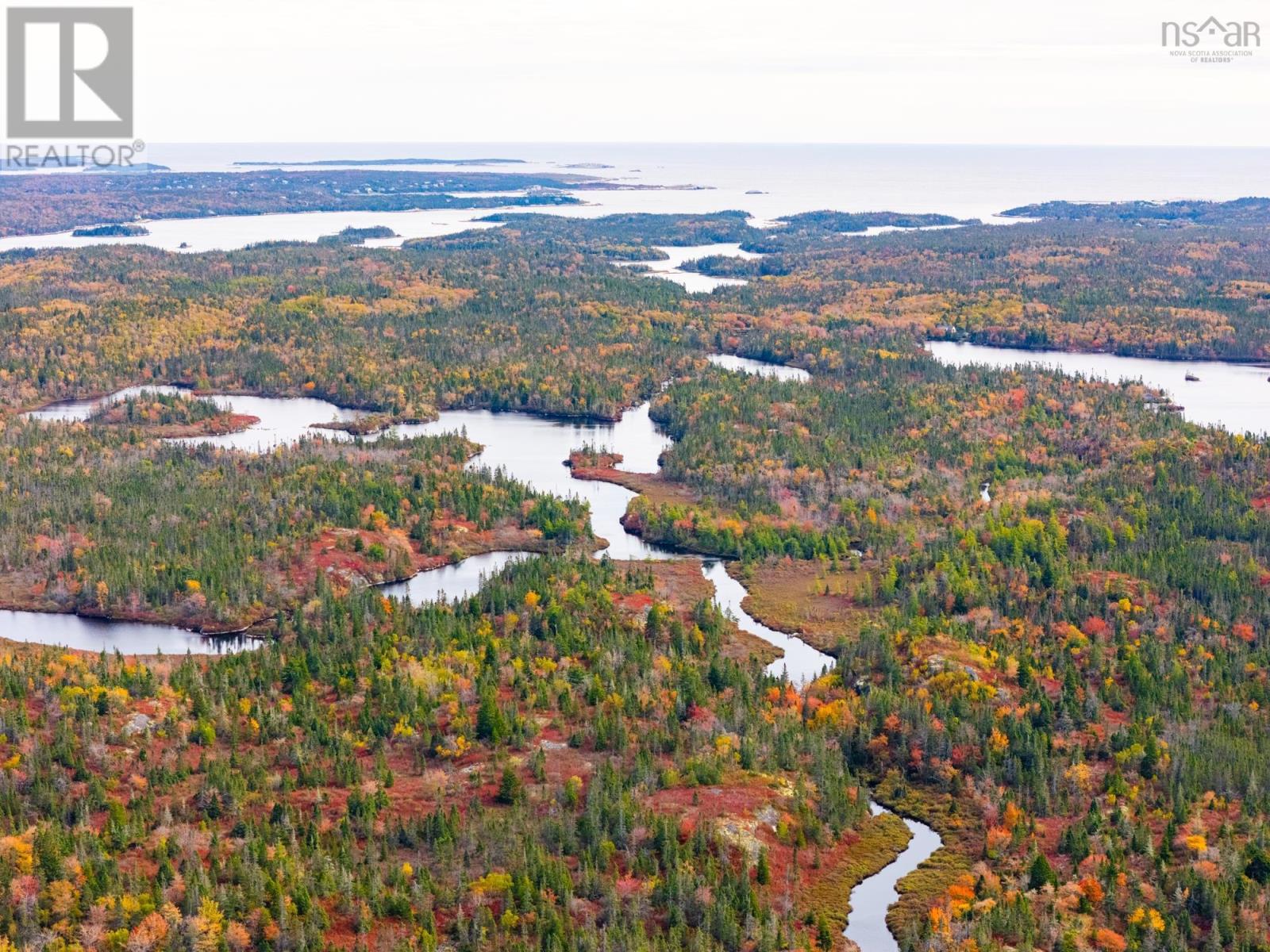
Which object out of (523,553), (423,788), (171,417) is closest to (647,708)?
(423,788)

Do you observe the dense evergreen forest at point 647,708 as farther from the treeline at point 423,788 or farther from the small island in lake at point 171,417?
the small island in lake at point 171,417

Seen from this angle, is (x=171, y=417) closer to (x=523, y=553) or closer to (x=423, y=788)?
(x=523, y=553)

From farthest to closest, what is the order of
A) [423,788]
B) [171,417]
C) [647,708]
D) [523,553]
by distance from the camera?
[171,417]
[523,553]
[647,708]
[423,788]

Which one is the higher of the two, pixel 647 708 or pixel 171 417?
pixel 171 417

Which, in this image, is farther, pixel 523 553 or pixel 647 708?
pixel 523 553

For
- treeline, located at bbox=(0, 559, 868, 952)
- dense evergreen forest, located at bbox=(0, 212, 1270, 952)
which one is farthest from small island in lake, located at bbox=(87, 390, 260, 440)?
treeline, located at bbox=(0, 559, 868, 952)

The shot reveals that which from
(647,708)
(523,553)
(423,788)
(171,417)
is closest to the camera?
(423,788)

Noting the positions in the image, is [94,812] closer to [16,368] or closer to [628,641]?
[628,641]
